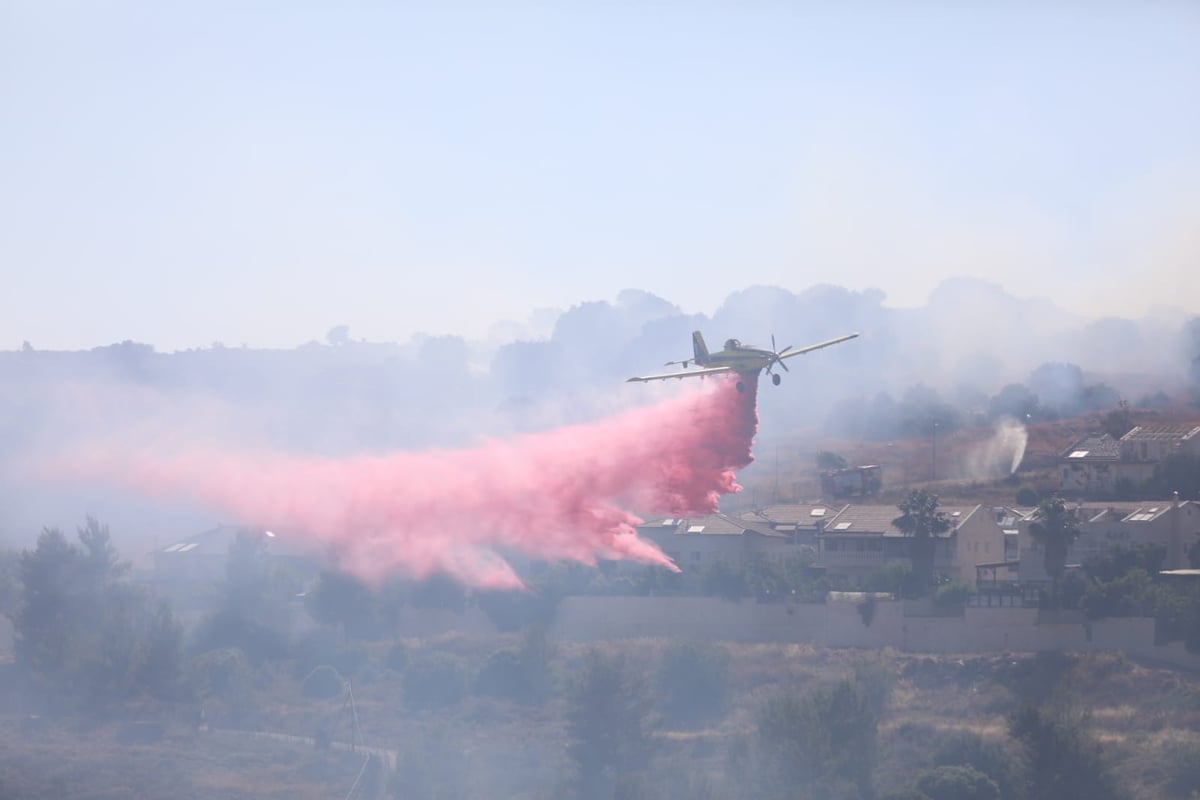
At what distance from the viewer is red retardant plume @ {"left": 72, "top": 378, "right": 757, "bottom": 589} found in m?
64.6

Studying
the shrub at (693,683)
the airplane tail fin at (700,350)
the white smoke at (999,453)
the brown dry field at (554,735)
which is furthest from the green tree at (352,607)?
the white smoke at (999,453)

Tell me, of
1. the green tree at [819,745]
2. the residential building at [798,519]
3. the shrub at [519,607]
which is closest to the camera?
the green tree at [819,745]

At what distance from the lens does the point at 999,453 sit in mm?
112500

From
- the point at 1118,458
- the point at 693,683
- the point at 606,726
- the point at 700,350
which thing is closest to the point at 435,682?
the point at 606,726

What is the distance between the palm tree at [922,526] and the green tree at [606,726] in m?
21.2

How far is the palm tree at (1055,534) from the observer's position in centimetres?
7512

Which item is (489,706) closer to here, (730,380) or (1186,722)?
(730,380)

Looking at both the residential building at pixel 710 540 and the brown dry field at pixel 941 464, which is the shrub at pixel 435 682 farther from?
the brown dry field at pixel 941 464

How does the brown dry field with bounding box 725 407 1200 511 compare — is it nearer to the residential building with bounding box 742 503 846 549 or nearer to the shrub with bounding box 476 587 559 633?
the residential building with bounding box 742 503 846 549

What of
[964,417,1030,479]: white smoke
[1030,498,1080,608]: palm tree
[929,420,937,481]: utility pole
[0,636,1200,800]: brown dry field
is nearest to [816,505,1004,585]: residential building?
[1030,498,1080,608]: palm tree

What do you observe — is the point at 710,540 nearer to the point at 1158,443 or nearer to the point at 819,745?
the point at 819,745

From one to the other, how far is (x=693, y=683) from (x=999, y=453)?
51781 millimetres

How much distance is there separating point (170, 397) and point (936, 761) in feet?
246

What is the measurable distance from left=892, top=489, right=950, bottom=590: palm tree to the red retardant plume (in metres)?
14.2
